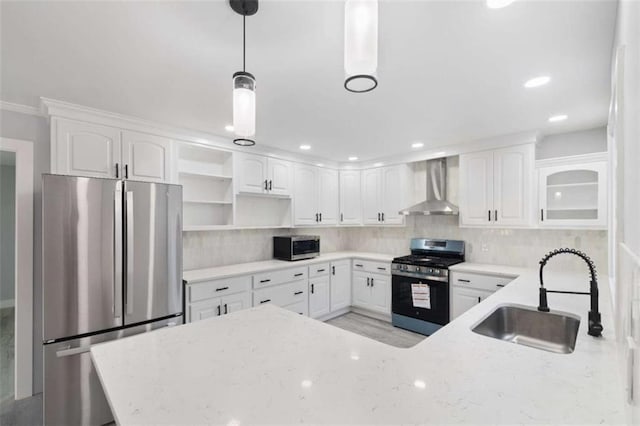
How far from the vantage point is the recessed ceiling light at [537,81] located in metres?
1.95

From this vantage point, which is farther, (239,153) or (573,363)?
(239,153)

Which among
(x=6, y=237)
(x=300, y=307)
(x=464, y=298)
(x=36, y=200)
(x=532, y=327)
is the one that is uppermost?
(x=36, y=200)

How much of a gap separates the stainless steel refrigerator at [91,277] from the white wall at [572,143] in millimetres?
4046

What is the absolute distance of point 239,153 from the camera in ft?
11.6

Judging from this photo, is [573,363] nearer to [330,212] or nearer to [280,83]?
[280,83]

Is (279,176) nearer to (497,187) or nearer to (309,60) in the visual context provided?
(309,60)

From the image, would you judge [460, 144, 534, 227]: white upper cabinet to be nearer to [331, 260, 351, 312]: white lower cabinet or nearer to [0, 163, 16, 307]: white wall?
[331, 260, 351, 312]: white lower cabinet

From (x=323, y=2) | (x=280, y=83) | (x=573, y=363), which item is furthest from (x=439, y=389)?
(x=280, y=83)

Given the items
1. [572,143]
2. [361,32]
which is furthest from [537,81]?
[361,32]

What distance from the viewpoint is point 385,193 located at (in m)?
4.51

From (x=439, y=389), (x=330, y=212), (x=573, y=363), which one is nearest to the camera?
(x=439, y=389)

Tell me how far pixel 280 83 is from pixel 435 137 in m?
2.11

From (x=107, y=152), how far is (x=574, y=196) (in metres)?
4.46

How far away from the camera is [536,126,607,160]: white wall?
3.03 metres
